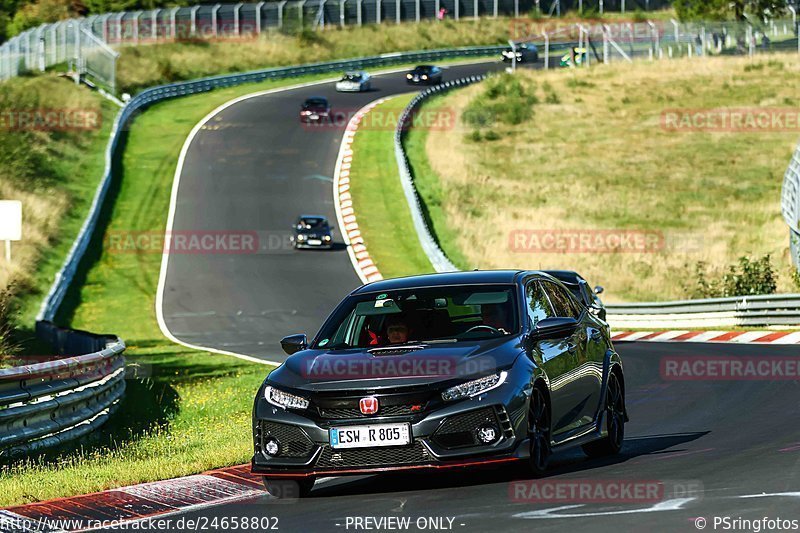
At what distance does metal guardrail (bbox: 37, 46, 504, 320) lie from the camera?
1545 inches

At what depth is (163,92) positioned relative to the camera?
69.9 meters

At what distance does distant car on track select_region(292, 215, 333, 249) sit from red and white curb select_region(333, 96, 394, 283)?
845 millimetres

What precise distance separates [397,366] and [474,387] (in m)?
0.55

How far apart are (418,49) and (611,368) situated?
87.5 metres

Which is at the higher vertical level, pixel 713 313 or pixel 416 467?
pixel 416 467

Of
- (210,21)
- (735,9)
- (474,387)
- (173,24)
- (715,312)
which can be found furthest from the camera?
(735,9)

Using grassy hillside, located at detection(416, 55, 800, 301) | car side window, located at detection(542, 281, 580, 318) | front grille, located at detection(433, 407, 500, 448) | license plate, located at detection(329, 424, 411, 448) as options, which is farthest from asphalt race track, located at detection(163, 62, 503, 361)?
front grille, located at detection(433, 407, 500, 448)

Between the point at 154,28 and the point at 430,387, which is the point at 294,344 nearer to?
the point at 430,387

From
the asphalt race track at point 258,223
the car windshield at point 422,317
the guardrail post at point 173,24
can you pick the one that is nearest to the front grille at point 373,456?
the car windshield at point 422,317

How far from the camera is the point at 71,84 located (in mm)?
64500

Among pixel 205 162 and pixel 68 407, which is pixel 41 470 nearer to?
A: pixel 68 407

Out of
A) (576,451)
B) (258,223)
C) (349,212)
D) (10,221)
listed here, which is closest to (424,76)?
(349,212)

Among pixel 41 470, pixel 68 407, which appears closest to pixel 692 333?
pixel 68 407

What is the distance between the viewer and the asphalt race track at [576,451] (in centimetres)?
800
